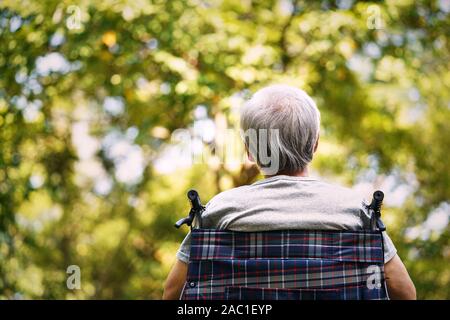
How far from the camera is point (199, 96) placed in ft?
12.1

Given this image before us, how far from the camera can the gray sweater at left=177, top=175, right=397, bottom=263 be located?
130 centimetres

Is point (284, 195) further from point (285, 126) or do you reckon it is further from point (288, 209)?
point (285, 126)

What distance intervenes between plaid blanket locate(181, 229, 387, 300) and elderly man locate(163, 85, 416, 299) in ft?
0.09

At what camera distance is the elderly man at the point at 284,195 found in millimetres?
1310

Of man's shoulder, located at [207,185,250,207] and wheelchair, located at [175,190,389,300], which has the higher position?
man's shoulder, located at [207,185,250,207]

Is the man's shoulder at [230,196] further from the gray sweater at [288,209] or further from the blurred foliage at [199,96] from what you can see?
the blurred foliage at [199,96]

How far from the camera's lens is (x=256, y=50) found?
13.1 ft

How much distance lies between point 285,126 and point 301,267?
0.35 m

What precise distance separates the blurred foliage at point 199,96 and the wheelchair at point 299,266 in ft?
7.93

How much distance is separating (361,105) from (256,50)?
155 centimetres

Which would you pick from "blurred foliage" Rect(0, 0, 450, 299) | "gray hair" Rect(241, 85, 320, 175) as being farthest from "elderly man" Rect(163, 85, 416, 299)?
"blurred foliage" Rect(0, 0, 450, 299)

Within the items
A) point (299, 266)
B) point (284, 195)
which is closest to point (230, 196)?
point (284, 195)

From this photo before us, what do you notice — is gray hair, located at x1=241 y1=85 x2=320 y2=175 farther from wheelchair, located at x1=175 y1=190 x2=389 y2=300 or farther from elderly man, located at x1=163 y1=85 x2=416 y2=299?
wheelchair, located at x1=175 y1=190 x2=389 y2=300
